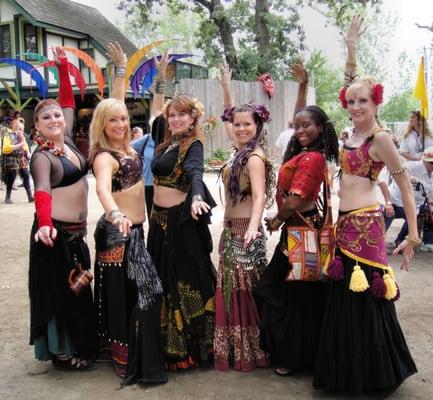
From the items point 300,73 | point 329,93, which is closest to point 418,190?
point 300,73

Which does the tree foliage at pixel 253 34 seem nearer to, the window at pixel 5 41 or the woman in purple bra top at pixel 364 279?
the window at pixel 5 41

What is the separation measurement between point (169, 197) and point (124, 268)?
1.83 feet

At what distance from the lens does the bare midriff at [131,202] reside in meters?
3.40

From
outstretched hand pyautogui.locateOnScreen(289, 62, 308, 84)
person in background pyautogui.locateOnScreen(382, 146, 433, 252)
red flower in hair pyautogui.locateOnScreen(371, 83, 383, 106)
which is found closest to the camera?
red flower in hair pyautogui.locateOnScreen(371, 83, 383, 106)

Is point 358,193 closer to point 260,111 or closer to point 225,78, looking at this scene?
point 260,111

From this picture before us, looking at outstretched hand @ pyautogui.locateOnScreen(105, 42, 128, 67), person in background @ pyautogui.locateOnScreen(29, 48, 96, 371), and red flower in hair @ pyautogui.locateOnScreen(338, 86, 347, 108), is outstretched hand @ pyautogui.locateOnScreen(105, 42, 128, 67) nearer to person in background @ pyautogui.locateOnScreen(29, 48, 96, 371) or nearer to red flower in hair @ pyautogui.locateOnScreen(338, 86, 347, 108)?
person in background @ pyautogui.locateOnScreen(29, 48, 96, 371)

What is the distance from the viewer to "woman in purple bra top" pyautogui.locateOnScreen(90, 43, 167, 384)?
3289 millimetres

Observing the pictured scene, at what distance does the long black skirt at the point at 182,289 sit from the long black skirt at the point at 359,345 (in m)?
0.82

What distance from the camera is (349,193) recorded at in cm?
309

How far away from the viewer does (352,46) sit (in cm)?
346

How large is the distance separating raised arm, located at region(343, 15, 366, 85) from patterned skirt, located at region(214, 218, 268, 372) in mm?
1189

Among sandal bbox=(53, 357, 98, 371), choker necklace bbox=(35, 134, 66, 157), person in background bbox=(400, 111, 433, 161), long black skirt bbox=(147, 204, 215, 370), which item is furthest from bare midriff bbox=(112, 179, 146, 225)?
person in background bbox=(400, 111, 433, 161)

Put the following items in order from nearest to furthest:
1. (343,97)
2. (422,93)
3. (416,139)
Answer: (343,97)
(416,139)
(422,93)

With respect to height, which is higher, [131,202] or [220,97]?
[220,97]
